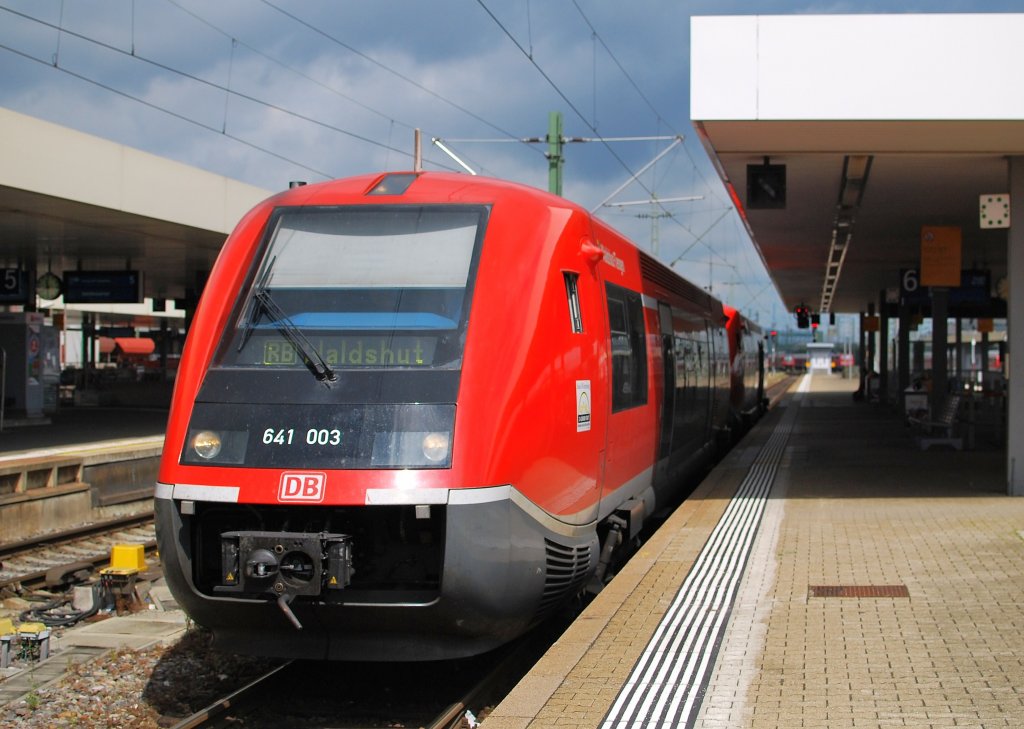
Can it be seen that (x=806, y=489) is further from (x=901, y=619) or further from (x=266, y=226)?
(x=266, y=226)

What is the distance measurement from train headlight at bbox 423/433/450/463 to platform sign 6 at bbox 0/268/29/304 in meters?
21.3

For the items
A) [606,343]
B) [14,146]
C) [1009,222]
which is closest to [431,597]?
[606,343]

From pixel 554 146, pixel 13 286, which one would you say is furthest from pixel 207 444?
pixel 13 286

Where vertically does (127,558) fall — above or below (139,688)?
above

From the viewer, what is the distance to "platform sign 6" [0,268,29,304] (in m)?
24.3

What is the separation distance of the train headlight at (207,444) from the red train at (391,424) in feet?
0.04

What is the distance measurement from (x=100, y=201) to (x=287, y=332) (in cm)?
1102

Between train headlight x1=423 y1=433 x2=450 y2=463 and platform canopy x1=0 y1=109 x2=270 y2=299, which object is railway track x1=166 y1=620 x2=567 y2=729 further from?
platform canopy x1=0 y1=109 x2=270 y2=299

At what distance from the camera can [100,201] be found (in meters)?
16.2

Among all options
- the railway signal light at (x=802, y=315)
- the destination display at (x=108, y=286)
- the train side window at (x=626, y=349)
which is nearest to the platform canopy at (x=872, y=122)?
the train side window at (x=626, y=349)

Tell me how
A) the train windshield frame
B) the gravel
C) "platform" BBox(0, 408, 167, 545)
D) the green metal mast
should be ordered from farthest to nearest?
the green metal mast → "platform" BBox(0, 408, 167, 545) → the gravel → the train windshield frame

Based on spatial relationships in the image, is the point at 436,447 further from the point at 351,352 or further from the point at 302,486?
Result: the point at 351,352

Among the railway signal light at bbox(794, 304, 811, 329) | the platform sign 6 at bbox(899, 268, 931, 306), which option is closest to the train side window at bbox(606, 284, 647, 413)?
the platform sign 6 at bbox(899, 268, 931, 306)

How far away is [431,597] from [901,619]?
9.94 feet
